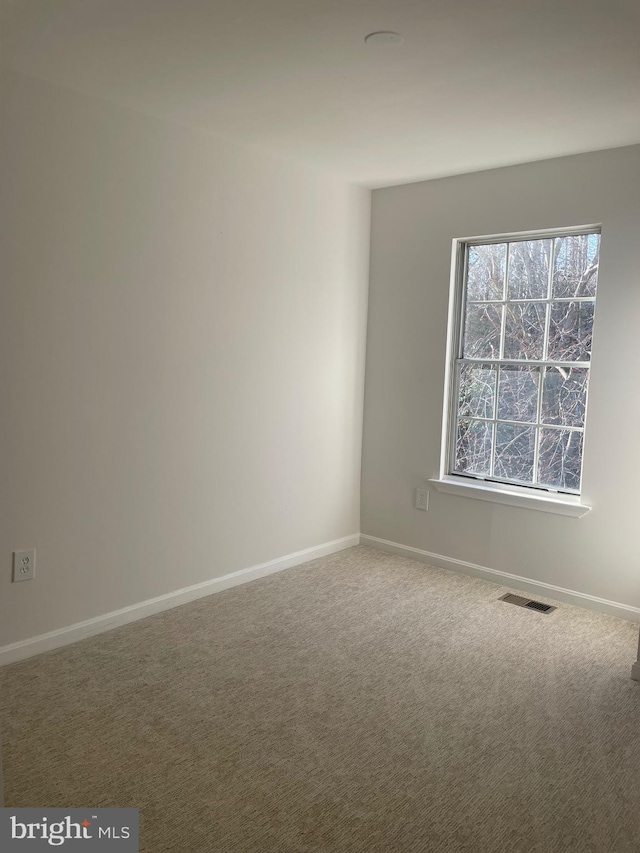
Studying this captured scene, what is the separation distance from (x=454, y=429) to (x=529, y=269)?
3.42 feet

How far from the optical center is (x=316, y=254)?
4234 mm

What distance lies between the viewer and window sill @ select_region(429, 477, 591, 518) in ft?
12.5

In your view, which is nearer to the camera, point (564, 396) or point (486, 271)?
point (564, 396)

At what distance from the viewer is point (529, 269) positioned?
398 centimetres

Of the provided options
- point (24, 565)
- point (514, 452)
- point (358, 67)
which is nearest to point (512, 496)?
point (514, 452)

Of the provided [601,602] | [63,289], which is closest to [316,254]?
[63,289]

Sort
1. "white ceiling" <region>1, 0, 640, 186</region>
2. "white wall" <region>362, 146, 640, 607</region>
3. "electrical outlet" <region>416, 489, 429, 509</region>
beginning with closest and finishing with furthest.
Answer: "white ceiling" <region>1, 0, 640, 186</region>, "white wall" <region>362, 146, 640, 607</region>, "electrical outlet" <region>416, 489, 429, 509</region>

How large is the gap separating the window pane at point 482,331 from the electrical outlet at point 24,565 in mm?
2663

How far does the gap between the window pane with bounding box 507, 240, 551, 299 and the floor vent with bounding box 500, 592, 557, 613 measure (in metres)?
1.68

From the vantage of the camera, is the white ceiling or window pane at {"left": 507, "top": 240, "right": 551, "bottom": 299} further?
window pane at {"left": 507, "top": 240, "right": 551, "bottom": 299}

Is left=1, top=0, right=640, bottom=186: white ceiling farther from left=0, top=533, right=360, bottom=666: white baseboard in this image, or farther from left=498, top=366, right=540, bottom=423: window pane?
left=0, top=533, right=360, bottom=666: white baseboard

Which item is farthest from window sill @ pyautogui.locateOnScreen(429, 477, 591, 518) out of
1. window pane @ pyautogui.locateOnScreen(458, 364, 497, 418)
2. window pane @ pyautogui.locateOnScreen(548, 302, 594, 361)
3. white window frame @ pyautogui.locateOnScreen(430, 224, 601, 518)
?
window pane @ pyautogui.locateOnScreen(548, 302, 594, 361)

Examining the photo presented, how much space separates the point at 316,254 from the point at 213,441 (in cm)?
133

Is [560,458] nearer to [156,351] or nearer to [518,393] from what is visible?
[518,393]
